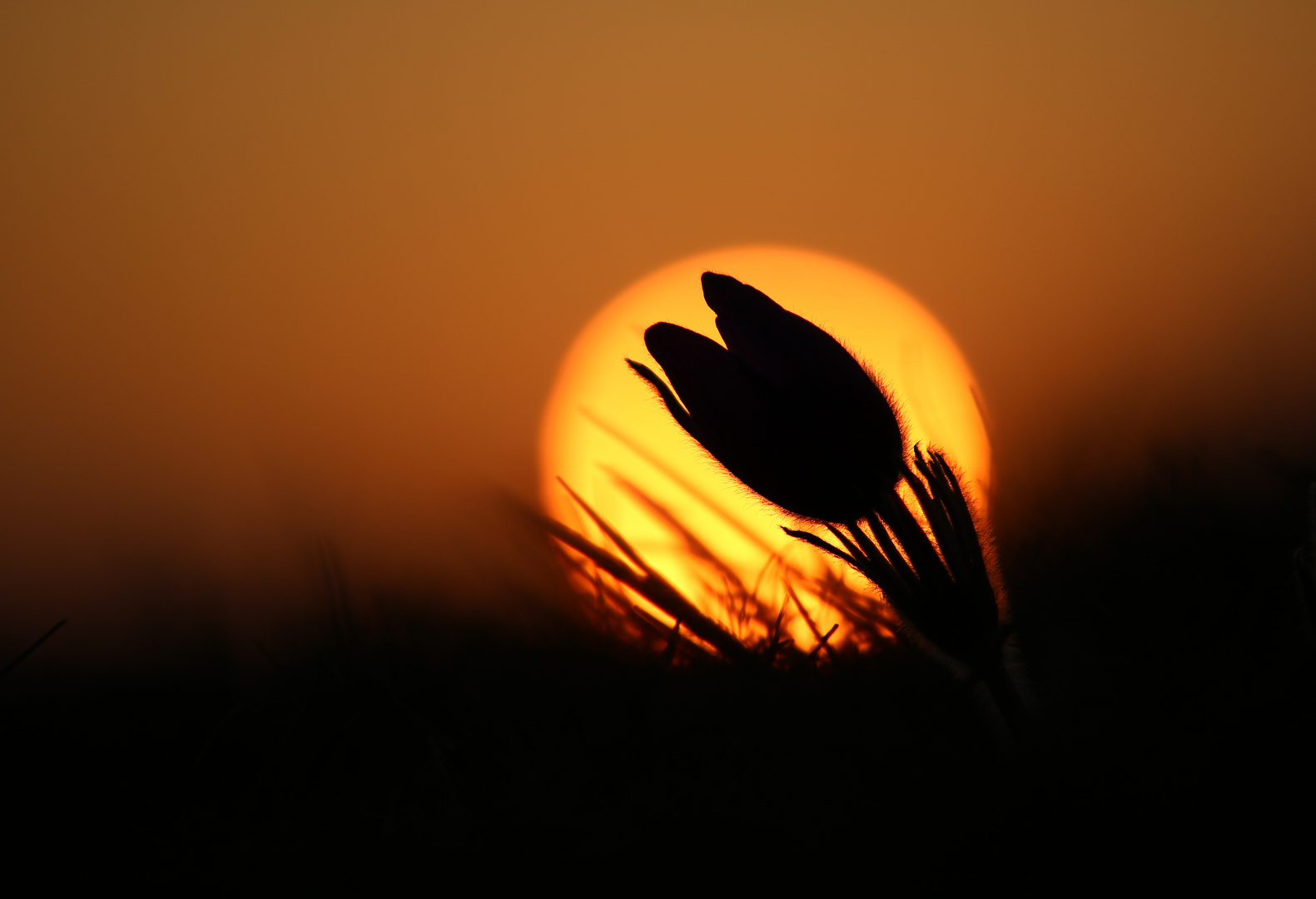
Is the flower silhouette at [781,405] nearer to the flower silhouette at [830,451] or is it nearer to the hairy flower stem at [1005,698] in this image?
the flower silhouette at [830,451]

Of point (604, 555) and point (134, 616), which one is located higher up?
point (134, 616)

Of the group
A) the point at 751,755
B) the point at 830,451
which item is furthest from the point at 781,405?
the point at 751,755

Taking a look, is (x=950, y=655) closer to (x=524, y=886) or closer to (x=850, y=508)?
(x=850, y=508)

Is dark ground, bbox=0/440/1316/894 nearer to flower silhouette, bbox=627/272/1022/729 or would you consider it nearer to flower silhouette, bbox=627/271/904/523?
flower silhouette, bbox=627/272/1022/729

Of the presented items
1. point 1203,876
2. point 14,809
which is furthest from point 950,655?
point 14,809

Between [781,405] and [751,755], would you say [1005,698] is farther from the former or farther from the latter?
[781,405]

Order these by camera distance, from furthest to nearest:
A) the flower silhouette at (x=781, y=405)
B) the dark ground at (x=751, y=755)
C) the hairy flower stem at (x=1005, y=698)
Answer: the flower silhouette at (x=781, y=405), the hairy flower stem at (x=1005, y=698), the dark ground at (x=751, y=755)

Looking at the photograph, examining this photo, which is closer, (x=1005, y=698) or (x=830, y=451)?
(x=1005, y=698)

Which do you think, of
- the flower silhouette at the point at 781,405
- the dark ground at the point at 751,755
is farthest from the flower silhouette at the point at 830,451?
the dark ground at the point at 751,755
